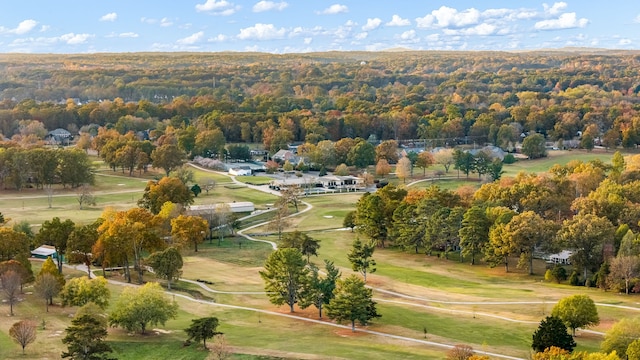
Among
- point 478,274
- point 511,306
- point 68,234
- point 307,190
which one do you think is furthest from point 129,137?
point 511,306

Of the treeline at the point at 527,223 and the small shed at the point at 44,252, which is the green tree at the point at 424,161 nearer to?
the treeline at the point at 527,223

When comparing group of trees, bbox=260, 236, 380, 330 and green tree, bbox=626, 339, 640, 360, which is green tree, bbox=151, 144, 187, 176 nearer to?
group of trees, bbox=260, 236, 380, 330

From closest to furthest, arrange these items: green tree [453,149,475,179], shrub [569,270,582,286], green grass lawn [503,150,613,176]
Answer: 1. shrub [569,270,582,286]
2. green tree [453,149,475,179]
3. green grass lawn [503,150,613,176]

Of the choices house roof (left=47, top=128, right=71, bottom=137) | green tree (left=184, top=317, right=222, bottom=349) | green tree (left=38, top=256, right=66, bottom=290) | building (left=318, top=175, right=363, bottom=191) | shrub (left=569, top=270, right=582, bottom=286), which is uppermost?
house roof (left=47, top=128, right=71, bottom=137)

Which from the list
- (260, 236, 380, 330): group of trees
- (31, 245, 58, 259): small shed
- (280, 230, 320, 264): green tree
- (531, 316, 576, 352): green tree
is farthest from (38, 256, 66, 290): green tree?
(531, 316, 576, 352): green tree

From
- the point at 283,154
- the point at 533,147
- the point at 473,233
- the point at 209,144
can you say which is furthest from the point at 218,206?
the point at 533,147

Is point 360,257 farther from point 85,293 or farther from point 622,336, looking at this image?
point 622,336

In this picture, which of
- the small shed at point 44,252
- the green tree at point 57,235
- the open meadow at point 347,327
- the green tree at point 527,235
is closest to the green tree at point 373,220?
the open meadow at point 347,327
